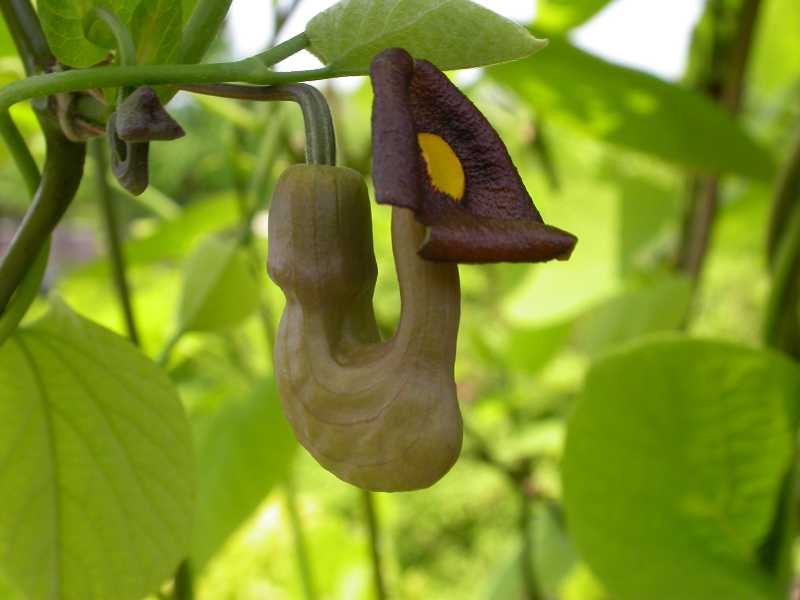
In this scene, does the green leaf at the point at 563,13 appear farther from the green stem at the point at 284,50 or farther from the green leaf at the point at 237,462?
the green stem at the point at 284,50

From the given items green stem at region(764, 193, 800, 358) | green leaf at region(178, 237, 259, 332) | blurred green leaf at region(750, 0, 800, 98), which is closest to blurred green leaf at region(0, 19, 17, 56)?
green leaf at region(178, 237, 259, 332)

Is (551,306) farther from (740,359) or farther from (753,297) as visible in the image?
(753,297)

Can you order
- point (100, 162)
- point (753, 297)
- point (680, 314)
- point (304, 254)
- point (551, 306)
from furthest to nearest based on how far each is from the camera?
1. point (753, 297)
2. point (551, 306)
3. point (680, 314)
4. point (100, 162)
5. point (304, 254)

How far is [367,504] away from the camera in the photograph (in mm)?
563

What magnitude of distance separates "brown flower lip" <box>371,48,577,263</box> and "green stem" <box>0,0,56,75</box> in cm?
10

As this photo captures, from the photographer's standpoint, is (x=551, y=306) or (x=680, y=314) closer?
(x=680, y=314)

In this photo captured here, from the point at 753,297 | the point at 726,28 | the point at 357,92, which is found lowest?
the point at 753,297

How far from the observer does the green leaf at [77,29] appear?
233mm

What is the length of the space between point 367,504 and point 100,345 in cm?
29

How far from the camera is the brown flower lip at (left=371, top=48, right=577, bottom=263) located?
0.19 m

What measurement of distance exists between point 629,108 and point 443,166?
1.40ft

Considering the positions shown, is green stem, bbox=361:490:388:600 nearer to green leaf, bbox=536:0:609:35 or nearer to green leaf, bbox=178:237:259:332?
green leaf, bbox=178:237:259:332

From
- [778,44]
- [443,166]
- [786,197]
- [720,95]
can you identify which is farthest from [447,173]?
[778,44]

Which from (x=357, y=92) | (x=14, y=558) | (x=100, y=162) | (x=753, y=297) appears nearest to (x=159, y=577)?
(x=14, y=558)
